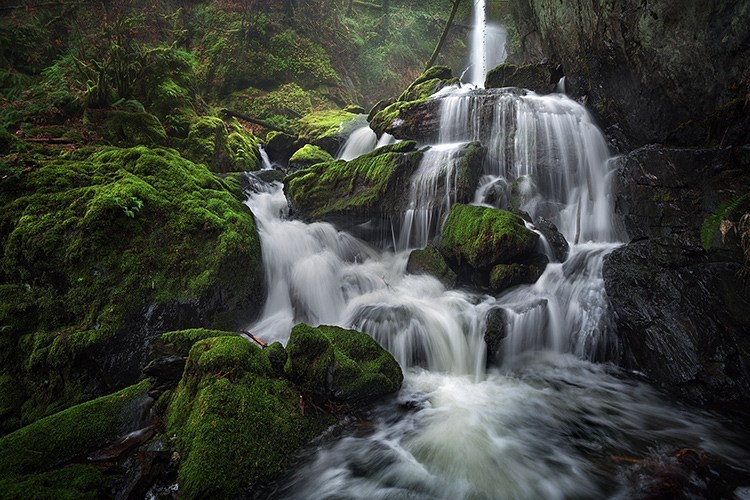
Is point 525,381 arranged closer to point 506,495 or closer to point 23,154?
point 506,495

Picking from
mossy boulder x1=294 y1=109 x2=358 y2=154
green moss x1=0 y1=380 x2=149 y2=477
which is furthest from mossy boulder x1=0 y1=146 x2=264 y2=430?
mossy boulder x1=294 y1=109 x2=358 y2=154

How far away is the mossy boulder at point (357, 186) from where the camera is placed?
8797 millimetres

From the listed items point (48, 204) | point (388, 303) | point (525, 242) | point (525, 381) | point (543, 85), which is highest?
point (543, 85)

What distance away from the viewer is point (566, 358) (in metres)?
5.58

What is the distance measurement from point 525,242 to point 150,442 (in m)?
6.32

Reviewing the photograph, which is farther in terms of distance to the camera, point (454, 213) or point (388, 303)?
point (454, 213)

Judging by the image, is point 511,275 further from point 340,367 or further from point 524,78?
point 524,78

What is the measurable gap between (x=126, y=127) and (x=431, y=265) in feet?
23.7

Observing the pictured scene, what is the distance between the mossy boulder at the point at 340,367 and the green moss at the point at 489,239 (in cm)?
314

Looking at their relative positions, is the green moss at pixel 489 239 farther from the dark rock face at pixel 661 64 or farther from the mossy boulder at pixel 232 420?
the mossy boulder at pixel 232 420

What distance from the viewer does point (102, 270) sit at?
4738 mm

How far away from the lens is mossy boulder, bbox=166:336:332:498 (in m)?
2.74

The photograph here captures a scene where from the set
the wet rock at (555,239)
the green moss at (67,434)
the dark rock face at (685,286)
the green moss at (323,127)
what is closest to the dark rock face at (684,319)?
the dark rock face at (685,286)

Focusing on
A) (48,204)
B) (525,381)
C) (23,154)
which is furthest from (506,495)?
(23,154)
